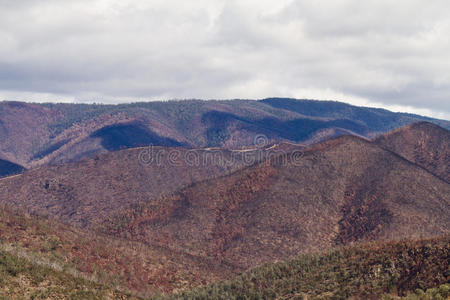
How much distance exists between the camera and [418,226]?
3039 inches

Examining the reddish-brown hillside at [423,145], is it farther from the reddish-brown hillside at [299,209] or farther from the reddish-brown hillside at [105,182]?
the reddish-brown hillside at [105,182]

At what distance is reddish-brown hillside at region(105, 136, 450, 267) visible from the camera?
78.3 meters

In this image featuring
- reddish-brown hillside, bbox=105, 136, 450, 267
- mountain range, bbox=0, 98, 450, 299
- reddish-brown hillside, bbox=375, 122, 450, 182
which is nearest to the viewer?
mountain range, bbox=0, 98, 450, 299

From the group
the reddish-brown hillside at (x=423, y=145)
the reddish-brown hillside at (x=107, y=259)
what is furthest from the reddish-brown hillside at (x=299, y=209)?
the reddish-brown hillside at (x=423, y=145)

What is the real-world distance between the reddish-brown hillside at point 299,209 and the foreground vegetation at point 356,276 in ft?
79.4

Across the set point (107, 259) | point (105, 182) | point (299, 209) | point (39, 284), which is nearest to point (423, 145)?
point (299, 209)

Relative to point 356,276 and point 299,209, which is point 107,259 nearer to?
point 356,276

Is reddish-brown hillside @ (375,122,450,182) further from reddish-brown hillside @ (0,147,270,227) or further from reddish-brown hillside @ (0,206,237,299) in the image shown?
reddish-brown hillside @ (0,206,237,299)

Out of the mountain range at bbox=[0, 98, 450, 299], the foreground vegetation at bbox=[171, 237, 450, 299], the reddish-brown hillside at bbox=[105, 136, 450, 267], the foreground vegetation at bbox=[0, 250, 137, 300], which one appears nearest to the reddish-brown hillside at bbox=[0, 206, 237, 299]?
the mountain range at bbox=[0, 98, 450, 299]

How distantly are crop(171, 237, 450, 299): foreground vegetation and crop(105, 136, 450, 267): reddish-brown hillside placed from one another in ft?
79.4

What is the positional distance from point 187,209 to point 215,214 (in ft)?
22.9

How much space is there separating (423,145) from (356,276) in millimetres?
103584

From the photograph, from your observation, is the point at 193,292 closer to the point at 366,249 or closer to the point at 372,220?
the point at 366,249

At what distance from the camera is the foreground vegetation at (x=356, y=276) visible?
33.5m
